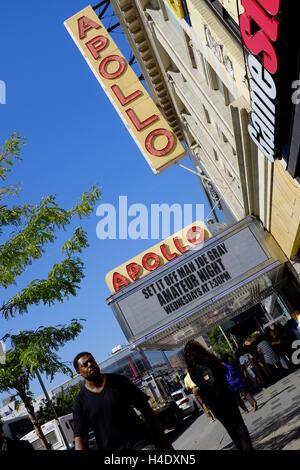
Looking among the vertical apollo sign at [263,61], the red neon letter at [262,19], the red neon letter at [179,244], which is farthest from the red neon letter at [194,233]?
the red neon letter at [262,19]

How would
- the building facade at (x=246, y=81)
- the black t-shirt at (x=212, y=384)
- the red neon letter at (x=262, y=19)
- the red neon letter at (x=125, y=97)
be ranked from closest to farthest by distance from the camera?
the red neon letter at (x=262, y=19)
the building facade at (x=246, y=81)
the black t-shirt at (x=212, y=384)
the red neon letter at (x=125, y=97)

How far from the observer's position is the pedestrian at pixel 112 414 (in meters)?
4.28

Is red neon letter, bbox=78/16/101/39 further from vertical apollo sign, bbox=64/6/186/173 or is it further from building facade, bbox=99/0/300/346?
building facade, bbox=99/0/300/346

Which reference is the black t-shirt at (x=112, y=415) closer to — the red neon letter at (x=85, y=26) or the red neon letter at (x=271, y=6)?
the red neon letter at (x=271, y=6)

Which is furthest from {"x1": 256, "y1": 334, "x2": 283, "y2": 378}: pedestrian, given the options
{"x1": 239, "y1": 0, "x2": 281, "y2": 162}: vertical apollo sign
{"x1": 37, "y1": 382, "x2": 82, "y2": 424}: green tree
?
{"x1": 37, "y1": 382, "x2": 82, "y2": 424}: green tree

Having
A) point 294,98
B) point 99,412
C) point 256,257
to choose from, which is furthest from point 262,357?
point 99,412

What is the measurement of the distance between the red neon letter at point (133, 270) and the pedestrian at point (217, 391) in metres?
11.6

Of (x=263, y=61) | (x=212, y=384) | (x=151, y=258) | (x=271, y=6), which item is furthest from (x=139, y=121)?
(x=271, y=6)

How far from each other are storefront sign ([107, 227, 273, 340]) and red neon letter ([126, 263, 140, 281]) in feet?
16.7

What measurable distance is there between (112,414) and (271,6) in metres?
4.21

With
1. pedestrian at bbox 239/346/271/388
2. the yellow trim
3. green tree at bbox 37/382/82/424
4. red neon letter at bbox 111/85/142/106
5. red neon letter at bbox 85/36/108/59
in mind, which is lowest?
pedestrian at bbox 239/346/271/388

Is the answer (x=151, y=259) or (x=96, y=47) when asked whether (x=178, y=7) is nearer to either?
(x=96, y=47)

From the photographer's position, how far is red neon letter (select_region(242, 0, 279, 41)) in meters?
5.67
